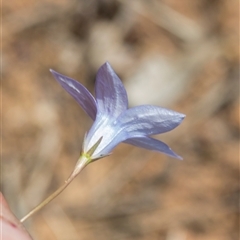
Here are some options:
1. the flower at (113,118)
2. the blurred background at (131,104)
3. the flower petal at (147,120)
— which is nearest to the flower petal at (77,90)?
the flower at (113,118)

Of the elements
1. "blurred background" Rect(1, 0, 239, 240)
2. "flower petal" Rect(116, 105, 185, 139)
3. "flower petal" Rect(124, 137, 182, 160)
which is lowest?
"blurred background" Rect(1, 0, 239, 240)

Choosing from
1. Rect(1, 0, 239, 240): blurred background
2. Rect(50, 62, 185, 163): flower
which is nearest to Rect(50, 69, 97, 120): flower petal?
Rect(50, 62, 185, 163): flower

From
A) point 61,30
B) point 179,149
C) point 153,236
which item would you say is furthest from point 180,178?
point 61,30

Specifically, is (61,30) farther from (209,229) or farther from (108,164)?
(209,229)

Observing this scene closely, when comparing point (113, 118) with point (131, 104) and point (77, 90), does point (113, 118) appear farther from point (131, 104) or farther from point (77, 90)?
point (131, 104)

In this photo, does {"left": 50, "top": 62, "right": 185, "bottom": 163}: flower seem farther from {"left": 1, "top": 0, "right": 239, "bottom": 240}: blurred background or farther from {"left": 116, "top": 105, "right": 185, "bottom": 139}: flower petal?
{"left": 1, "top": 0, "right": 239, "bottom": 240}: blurred background

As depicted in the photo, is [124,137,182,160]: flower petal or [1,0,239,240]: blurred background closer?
[124,137,182,160]: flower petal

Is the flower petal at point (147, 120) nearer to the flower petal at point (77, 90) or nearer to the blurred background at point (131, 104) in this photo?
the flower petal at point (77, 90)
